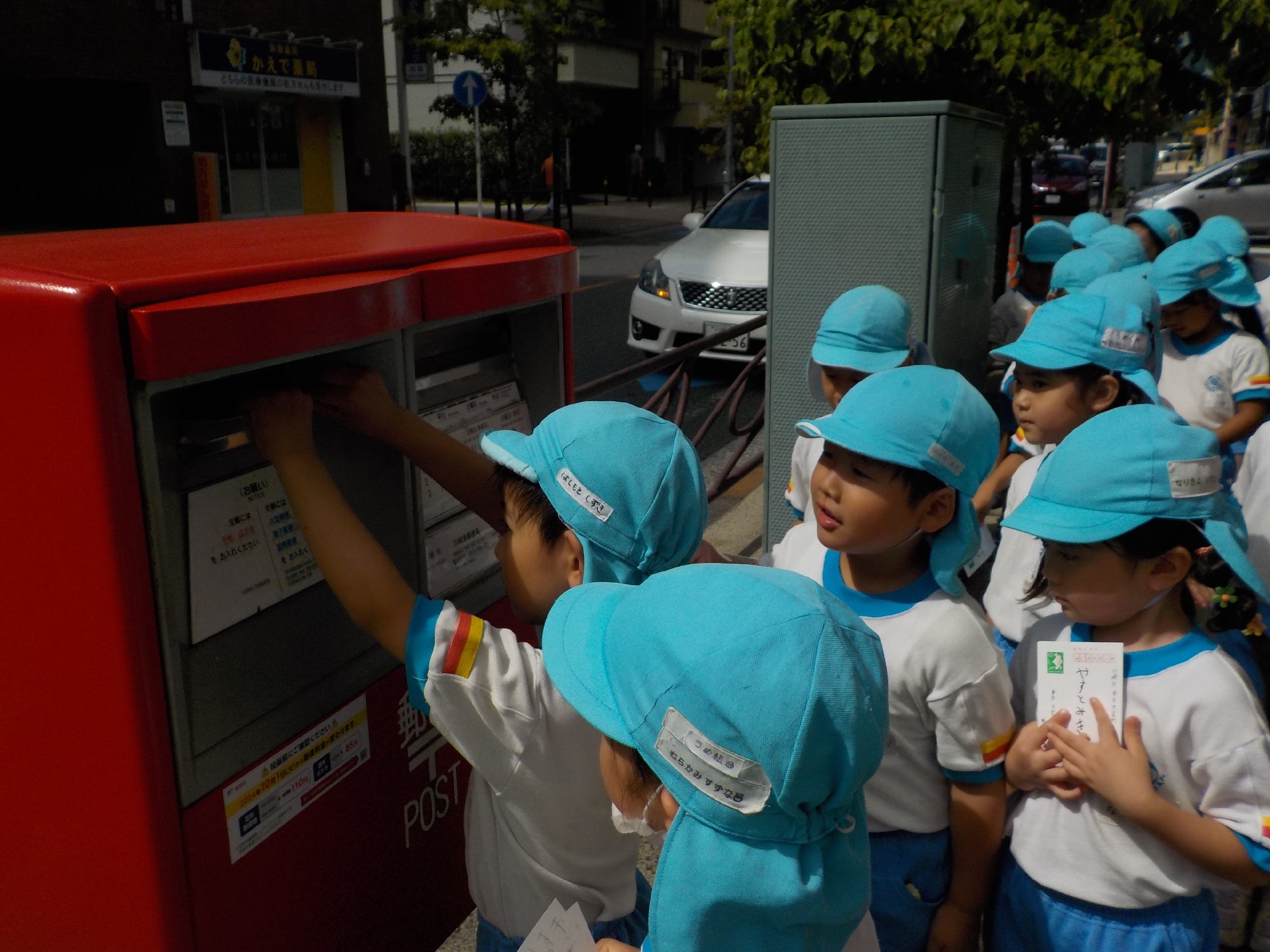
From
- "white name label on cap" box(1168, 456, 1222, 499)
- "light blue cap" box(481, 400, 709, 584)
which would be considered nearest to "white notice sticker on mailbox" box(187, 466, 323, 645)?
"light blue cap" box(481, 400, 709, 584)

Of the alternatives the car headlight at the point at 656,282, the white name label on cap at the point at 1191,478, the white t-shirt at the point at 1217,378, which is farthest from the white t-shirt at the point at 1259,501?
the car headlight at the point at 656,282

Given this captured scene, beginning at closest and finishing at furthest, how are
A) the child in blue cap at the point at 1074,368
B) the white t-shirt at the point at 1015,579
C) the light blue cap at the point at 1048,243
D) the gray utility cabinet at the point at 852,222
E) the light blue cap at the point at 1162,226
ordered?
1. the white t-shirt at the point at 1015,579
2. the child in blue cap at the point at 1074,368
3. the gray utility cabinet at the point at 852,222
4. the light blue cap at the point at 1048,243
5. the light blue cap at the point at 1162,226

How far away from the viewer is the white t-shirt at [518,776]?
1471mm

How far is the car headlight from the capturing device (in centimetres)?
848

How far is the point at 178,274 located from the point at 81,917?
35.9 inches

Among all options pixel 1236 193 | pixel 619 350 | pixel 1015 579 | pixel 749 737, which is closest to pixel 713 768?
pixel 749 737

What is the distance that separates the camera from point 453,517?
2127mm

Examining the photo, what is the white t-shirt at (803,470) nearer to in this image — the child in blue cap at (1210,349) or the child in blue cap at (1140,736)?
the child in blue cap at (1140,736)

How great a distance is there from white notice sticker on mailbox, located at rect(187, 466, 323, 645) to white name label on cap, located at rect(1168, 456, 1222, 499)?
137 centimetres

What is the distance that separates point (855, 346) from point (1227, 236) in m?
2.15

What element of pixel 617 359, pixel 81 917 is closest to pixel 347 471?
pixel 81 917

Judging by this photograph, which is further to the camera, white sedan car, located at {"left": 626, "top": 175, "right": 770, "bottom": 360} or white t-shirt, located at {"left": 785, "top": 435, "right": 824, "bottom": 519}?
white sedan car, located at {"left": 626, "top": 175, "right": 770, "bottom": 360}

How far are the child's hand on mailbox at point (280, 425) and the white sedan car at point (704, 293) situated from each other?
6319 millimetres

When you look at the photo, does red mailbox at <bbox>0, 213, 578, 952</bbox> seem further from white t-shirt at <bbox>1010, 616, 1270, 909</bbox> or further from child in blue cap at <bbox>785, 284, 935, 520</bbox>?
child in blue cap at <bbox>785, 284, 935, 520</bbox>
